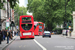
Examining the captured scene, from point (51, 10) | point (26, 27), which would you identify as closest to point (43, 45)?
point (26, 27)

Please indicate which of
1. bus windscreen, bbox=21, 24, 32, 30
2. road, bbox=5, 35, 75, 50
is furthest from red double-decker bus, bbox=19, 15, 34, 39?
road, bbox=5, 35, 75, 50

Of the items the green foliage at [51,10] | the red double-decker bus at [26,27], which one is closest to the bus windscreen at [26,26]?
the red double-decker bus at [26,27]

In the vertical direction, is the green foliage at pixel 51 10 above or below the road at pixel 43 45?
above

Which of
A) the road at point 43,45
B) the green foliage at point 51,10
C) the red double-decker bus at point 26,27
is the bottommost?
the road at point 43,45

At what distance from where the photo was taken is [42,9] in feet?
260

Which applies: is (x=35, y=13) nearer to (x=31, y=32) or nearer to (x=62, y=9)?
(x=62, y=9)

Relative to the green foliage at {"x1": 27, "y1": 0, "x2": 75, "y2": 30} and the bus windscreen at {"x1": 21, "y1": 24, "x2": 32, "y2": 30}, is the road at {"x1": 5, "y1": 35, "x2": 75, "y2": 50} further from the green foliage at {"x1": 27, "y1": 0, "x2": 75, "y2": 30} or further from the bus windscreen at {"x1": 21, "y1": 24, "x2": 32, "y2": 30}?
the green foliage at {"x1": 27, "y1": 0, "x2": 75, "y2": 30}

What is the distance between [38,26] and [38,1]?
1604cm

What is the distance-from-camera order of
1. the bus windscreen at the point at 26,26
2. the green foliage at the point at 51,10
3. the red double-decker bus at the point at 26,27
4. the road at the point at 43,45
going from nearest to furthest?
the road at the point at 43,45, the red double-decker bus at the point at 26,27, the bus windscreen at the point at 26,26, the green foliage at the point at 51,10

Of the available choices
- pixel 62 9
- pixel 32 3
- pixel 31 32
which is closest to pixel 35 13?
pixel 32 3

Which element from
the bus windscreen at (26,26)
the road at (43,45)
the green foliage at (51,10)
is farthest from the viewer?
the green foliage at (51,10)

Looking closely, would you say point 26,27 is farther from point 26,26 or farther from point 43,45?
point 43,45

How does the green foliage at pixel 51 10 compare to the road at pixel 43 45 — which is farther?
the green foliage at pixel 51 10

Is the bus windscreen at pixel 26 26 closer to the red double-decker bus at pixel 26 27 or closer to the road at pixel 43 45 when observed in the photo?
the red double-decker bus at pixel 26 27
